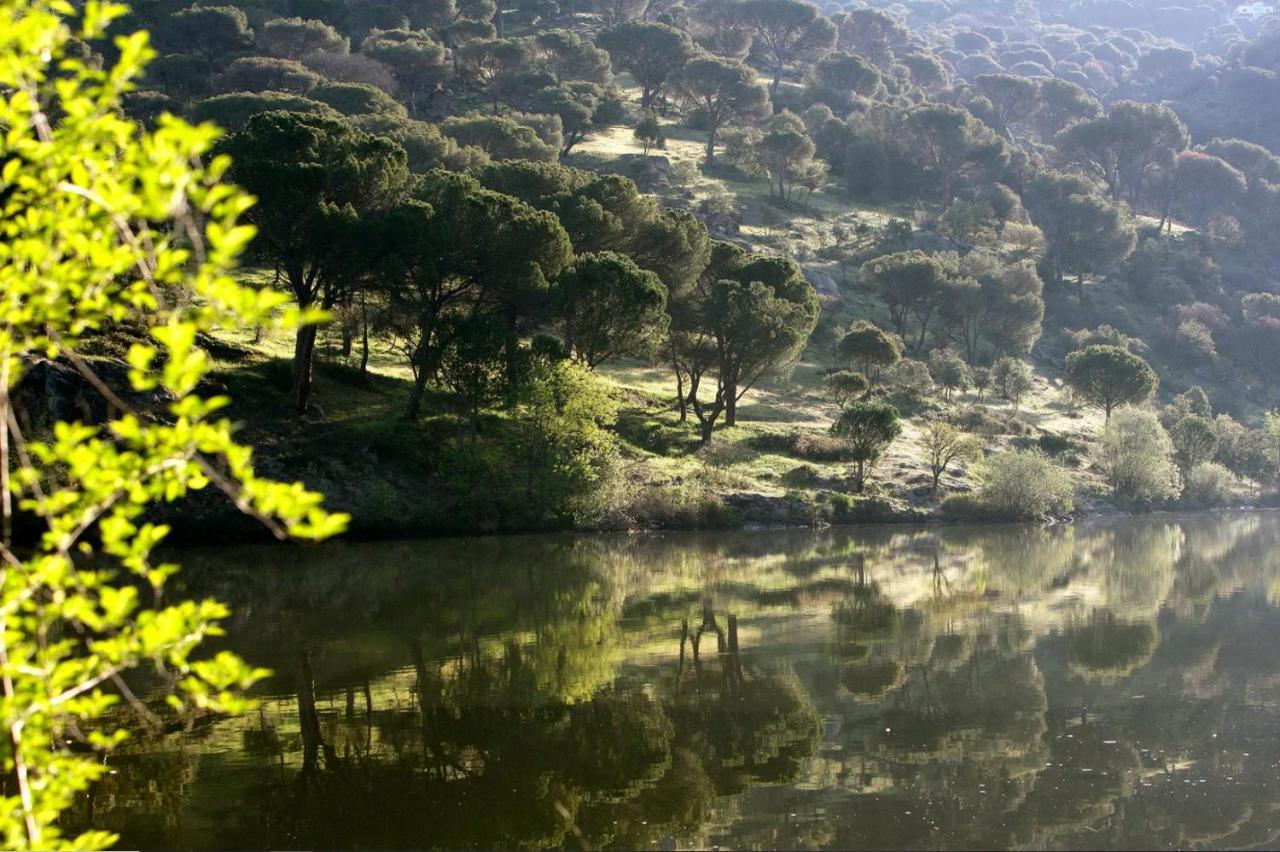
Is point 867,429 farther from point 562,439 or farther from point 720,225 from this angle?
point 720,225

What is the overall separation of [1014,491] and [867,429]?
8.28 m

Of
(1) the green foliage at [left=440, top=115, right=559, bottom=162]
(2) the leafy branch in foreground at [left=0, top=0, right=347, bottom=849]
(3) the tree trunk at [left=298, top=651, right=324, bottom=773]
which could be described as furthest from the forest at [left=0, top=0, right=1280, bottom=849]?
(1) the green foliage at [left=440, top=115, right=559, bottom=162]

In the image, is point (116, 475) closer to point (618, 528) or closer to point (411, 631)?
point (411, 631)

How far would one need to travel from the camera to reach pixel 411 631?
25.4 meters

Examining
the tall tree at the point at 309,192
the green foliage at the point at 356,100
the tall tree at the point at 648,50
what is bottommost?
the tall tree at the point at 309,192

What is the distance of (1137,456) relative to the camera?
6194 centimetres

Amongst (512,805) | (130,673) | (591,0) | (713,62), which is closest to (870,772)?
(512,805)

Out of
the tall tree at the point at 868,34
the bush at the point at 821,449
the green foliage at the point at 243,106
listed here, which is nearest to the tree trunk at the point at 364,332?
the bush at the point at 821,449

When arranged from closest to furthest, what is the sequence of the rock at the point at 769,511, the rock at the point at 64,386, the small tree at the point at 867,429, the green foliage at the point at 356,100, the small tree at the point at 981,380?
the rock at the point at 64,386 → the rock at the point at 769,511 → the small tree at the point at 867,429 → the small tree at the point at 981,380 → the green foliage at the point at 356,100

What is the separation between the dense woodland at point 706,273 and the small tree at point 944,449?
243mm

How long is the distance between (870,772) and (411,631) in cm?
1331

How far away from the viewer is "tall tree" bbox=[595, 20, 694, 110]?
12506 cm

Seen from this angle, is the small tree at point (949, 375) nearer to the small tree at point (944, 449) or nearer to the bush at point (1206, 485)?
the bush at point (1206, 485)

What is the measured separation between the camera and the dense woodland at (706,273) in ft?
151
